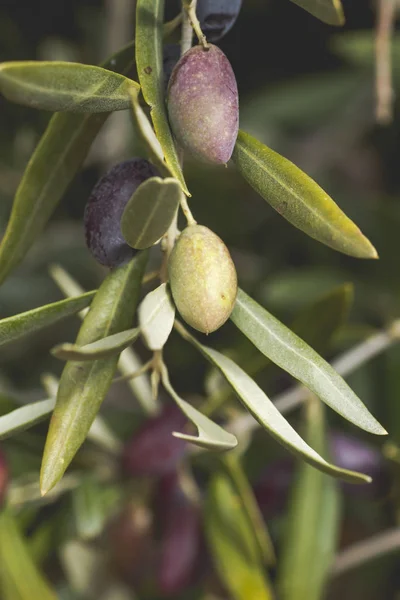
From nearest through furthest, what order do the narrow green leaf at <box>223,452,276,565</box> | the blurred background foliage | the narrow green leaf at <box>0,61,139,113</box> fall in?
the narrow green leaf at <box>0,61,139,113</box> < the narrow green leaf at <box>223,452,276,565</box> < the blurred background foliage

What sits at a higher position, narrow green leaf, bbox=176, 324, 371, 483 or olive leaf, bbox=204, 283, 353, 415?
narrow green leaf, bbox=176, 324, 371, 483

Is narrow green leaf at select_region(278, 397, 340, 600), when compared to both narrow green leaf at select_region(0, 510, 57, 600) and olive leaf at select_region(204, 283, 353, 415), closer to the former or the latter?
olive leaf at select_region(204, 283, 353, 415)

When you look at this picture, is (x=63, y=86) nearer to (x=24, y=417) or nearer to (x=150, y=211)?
(x=150, y=211)

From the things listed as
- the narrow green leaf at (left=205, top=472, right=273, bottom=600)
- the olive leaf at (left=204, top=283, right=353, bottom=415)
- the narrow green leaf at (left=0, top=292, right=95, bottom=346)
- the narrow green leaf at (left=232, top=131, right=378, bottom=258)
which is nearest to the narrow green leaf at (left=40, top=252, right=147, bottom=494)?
the narrow green leaf at (left=0, top=292, right=95, bottom=346)

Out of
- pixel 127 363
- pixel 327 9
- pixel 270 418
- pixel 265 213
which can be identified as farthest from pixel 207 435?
pixel 265 213

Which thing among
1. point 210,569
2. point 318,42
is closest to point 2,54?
point 318,42

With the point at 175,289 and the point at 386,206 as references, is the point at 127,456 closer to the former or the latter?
the point at 175,289

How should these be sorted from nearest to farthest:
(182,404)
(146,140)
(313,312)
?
(146,140), (182,404), (313,312)
